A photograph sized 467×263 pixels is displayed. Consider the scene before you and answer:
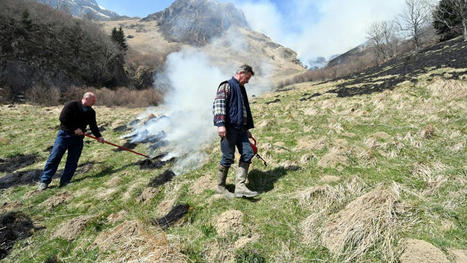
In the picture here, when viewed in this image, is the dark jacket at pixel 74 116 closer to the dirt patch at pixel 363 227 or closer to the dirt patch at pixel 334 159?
the dirt patch at pixel 334 159

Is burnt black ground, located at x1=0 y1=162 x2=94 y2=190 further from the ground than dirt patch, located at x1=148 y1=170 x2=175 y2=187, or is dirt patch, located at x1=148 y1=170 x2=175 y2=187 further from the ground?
burnt black ground, located at x1=0 y1=162 x2=94 y2=190

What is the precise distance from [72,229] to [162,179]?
8.07 ft

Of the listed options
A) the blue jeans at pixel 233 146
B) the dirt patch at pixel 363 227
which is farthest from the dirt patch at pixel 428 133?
the blue jeans at pixel 233 146

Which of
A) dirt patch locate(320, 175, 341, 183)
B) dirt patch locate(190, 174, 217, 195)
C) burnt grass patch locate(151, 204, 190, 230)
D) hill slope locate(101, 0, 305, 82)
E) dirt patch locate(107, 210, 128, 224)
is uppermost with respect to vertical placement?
hill slope locate(101, 0, 305, 82)

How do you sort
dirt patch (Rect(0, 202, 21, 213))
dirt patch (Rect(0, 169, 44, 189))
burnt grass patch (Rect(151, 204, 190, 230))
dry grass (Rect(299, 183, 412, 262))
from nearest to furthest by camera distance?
dry grass (Rect(299, 183, 412, 262)), burnt grass patch (Rect(151, 204, 190, 230)), dirt patch (Rect(0, 202, 21, 213)), dirt patch (Rect(0, 169, 44, 189))

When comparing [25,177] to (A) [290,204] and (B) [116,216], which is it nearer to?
(B) [116,216]

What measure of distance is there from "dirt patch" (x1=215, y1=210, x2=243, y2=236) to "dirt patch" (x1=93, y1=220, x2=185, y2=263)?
791 millimetres

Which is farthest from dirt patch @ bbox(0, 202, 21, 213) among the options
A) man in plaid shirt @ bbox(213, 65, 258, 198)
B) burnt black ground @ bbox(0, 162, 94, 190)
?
man in plaid shirt @ bbox(213, 65, 258, 198)

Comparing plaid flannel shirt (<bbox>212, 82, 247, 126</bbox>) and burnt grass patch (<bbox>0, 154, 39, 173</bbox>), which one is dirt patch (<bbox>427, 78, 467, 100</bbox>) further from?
burnt grass patch (<bbox>0, 154, 39, 173</bbox>)

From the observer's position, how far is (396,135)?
7.12 metres

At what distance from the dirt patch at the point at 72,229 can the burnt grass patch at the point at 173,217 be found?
4.52 ft

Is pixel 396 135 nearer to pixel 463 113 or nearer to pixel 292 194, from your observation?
pixel 463 113

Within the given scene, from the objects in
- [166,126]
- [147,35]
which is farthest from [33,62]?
[147,35]

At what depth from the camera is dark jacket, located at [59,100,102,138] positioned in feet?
23.7
